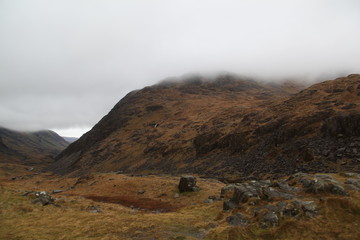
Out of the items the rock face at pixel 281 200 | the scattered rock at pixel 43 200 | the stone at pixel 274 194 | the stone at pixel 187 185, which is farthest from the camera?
the stone at pixel 187 185

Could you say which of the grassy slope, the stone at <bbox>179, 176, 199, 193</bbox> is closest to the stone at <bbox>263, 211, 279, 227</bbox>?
the grassy slope

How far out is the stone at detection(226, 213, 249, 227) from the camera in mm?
14534

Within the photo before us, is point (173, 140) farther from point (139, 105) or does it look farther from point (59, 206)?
point (139, 105)

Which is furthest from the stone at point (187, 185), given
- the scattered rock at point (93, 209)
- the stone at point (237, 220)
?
the stone at point (237, 220)

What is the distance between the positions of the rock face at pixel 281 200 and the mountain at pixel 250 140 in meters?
17.0

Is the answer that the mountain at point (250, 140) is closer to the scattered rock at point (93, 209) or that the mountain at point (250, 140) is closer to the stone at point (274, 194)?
the stone at point (274, 194)

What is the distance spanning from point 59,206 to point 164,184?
54.1 feet

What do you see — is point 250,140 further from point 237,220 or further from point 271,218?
point 271,218

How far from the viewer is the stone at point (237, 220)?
14.5 m

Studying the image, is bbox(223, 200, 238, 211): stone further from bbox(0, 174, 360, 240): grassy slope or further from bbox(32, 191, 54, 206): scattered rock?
bbox(32, 191, 54, 206): scattered rock

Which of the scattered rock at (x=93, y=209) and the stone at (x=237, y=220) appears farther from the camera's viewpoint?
the scattered rock at (x=93, y=209)

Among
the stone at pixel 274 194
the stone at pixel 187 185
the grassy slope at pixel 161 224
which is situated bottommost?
the stone at pixel 187 185

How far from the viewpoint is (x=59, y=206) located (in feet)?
80.1

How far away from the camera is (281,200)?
625 inches
